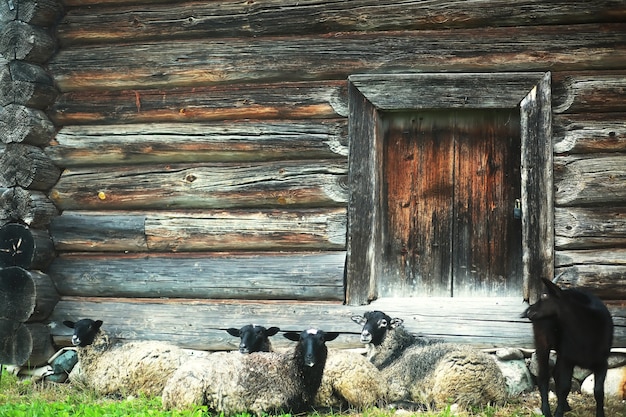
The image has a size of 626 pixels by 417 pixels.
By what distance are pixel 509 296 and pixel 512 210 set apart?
868 millimetres

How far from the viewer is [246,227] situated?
363 inches

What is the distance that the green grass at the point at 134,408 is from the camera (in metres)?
7.27

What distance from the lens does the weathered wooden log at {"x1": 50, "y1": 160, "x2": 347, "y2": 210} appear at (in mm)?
9055

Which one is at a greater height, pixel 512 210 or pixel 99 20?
pixel 99 20

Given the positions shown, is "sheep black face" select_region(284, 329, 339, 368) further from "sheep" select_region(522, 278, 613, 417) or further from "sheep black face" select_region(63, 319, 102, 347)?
"sheep black face" select_region(63, 319, 102, 347)

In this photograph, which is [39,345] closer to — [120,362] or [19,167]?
[120,362]

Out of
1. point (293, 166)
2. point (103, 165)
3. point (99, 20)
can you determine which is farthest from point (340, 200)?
point (99, 20)

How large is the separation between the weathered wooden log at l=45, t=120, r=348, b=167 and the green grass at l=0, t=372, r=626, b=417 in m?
2.58

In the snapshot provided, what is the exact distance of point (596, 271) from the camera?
8.36 m

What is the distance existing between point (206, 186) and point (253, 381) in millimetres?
2540

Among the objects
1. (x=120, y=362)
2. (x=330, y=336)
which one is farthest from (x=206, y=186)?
(x=330, y=336)

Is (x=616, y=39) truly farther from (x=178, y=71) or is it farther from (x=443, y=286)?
(x=178, y=71)

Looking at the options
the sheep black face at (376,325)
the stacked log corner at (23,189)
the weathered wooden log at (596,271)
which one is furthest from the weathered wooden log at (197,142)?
the weathered wooden log at (596,271)

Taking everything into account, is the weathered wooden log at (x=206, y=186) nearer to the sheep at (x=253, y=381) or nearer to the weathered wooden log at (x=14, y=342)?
the weathered wooden log at (x=14, y=342)
